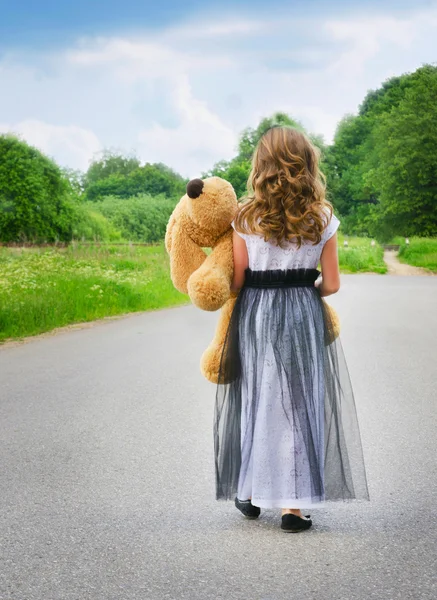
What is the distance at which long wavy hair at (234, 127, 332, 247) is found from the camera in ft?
12.7

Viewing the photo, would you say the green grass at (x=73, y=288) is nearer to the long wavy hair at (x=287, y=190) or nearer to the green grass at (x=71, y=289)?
the green grass at (x=71, y=289)

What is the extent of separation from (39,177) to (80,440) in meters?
50.4

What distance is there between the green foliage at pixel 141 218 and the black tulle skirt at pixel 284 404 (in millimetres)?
54063

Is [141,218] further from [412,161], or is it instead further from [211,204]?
[211,204]

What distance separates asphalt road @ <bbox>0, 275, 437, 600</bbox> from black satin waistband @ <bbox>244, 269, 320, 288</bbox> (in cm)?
109

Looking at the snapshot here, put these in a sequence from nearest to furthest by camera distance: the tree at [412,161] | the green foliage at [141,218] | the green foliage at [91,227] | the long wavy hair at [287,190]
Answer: the long wavy hair at [287,190] < the green foliage at [91,227] < the tree at [412,161] < the green foliage at [141,218]

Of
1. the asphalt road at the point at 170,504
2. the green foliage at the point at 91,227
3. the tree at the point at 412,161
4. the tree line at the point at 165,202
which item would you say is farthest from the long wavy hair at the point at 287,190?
the tree at the point at 412,161

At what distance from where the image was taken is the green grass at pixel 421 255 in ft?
120

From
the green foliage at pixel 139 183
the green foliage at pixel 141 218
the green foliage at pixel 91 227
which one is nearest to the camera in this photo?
the green foliage at pixel 91 227

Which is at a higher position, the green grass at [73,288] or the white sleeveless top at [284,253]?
the white sleeveless top at [284,253]

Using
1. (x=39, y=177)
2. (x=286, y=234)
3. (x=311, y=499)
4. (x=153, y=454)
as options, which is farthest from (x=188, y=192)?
(x=39, y=177)

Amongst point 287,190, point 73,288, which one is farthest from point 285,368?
point 73,288

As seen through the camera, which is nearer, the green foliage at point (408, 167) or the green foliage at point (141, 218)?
the green foliage at point (408, 167)

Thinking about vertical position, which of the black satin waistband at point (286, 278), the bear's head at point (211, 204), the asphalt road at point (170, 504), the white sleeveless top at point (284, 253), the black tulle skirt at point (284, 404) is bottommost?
the asphalt road at point (170, 504)
